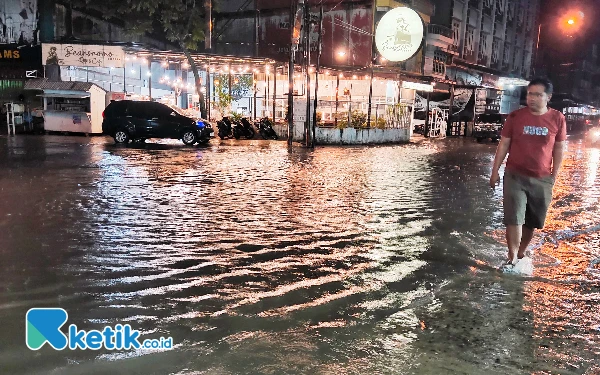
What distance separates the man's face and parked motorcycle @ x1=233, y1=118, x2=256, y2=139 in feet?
73.5

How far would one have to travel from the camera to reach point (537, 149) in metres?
5.39

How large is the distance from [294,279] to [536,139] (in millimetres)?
2992

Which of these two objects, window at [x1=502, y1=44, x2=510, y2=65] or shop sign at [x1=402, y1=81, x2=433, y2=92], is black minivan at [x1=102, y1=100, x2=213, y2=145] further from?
window at [x1=502, y1=44, x2=510, y2=65]

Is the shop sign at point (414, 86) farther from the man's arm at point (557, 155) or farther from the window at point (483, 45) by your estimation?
the man's arm at point (557, 155)

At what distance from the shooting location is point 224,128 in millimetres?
26797

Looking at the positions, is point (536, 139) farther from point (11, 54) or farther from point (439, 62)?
point (439, 62)

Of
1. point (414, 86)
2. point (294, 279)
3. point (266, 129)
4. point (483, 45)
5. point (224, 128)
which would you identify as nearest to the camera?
point (294, 279)

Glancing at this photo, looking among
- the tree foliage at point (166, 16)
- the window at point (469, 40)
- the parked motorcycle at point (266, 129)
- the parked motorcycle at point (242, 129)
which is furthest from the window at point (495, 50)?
the parked motorcycle at point (242, 129)

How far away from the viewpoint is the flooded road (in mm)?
3580

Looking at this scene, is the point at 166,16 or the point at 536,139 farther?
the point at 166,16

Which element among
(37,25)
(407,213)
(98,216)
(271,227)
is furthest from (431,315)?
(37,25)

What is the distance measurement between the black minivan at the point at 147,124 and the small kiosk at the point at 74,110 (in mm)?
5054

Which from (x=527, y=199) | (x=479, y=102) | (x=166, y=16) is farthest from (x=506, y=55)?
(x=527, y=199)

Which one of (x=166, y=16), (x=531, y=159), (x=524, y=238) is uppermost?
(x=166, y=16)
